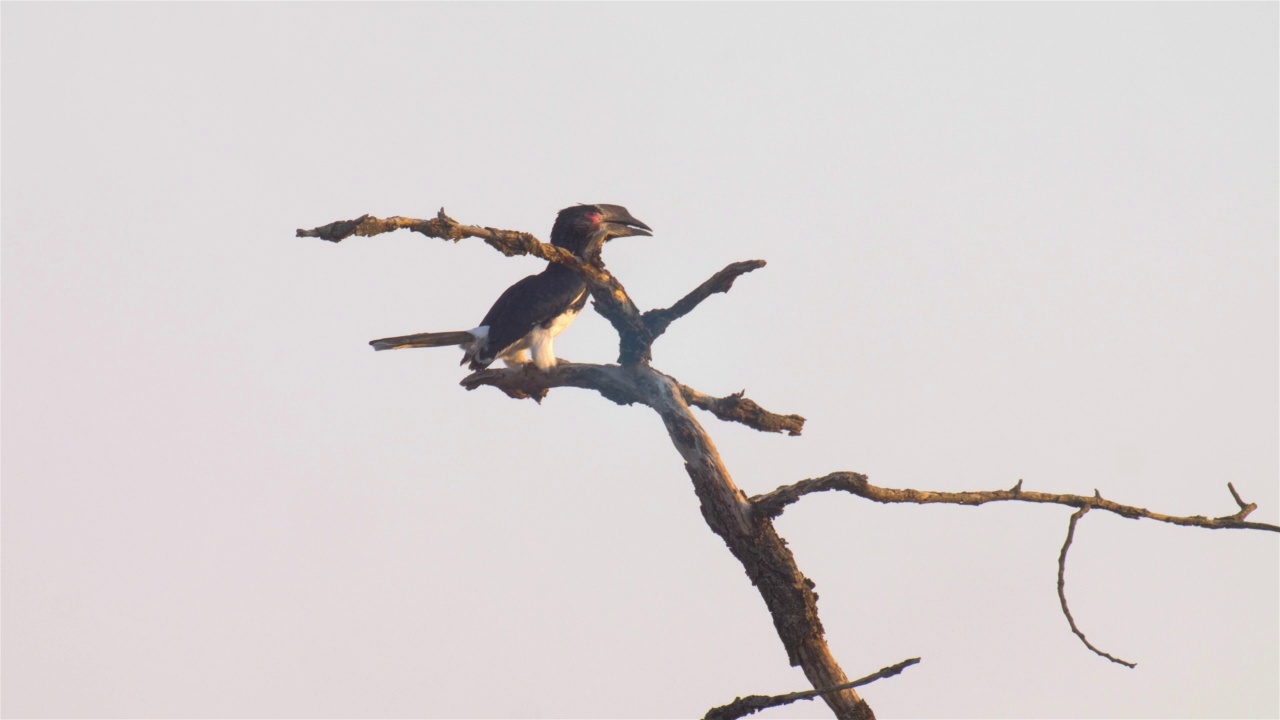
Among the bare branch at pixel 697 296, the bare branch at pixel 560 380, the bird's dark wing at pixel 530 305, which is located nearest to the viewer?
the bare branch at pixel 697 296

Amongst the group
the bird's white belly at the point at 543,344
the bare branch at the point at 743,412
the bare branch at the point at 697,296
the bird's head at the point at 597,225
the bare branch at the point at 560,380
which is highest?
the bird's head at the point at 597,225

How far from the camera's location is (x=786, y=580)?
530cm

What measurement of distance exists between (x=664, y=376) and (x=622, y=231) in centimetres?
198

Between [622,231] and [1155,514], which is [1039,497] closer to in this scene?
[1155,514]

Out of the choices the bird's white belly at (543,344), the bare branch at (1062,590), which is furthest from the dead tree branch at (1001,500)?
the bird's white belly at (543,344)

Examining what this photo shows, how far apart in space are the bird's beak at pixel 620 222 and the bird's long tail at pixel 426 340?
1249mm

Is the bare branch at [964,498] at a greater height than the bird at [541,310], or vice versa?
the bird at [541,310]

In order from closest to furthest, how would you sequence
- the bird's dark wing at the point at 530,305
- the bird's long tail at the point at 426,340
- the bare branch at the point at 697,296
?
the bare branch at the point at 697,296 < the bird's long tail at the point at 426,340 < the bird's dark wing at the point at 530,305

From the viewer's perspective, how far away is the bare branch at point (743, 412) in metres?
5.91

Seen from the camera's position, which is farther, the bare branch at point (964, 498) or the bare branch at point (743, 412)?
the bare branch at point (743, 412)

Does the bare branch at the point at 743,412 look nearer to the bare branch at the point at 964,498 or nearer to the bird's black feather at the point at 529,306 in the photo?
the bare branch at the point at 964,498

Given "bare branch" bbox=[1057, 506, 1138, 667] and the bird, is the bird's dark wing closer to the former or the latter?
the bird

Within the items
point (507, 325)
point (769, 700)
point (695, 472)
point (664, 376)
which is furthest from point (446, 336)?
point (769, 700)

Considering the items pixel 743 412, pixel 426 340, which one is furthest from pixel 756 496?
pixel 426 340
